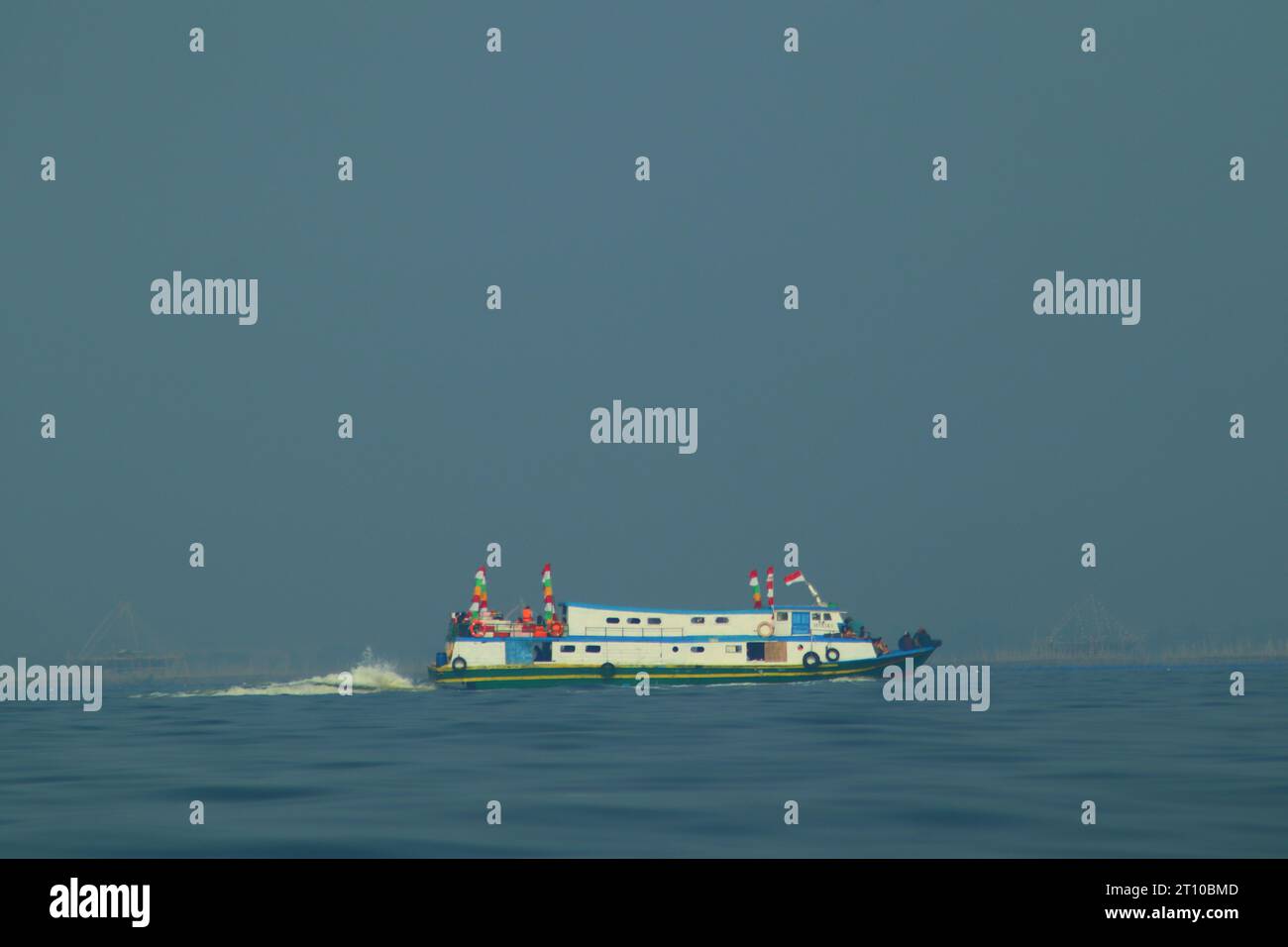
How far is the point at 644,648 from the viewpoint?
94.0 metres

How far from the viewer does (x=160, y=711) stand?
78.5 meters

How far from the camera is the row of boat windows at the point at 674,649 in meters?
93.6

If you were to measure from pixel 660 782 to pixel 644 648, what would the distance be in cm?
5560

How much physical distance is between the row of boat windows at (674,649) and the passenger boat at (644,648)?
0.07m

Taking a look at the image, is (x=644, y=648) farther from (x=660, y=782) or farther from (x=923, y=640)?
(x=660, y=782)

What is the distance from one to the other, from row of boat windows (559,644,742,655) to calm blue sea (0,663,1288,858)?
2195cm
